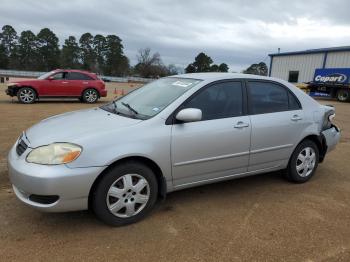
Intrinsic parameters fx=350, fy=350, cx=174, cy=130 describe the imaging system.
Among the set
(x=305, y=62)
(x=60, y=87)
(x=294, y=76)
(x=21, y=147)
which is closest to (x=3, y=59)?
(x=294, y=76)

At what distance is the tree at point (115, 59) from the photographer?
9275 cm

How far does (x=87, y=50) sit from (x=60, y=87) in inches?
3412

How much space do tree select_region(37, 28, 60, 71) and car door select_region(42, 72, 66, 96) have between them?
250ft

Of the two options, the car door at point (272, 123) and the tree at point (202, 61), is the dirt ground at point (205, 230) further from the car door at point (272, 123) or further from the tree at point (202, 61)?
the tree at point (202, 61)

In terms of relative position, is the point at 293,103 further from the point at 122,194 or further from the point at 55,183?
the point at 55,183

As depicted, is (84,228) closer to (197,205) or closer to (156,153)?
(156,153)

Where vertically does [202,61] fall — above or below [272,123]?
below

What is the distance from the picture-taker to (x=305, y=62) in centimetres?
3550

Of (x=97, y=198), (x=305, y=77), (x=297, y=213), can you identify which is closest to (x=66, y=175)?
(x=97, y=198)

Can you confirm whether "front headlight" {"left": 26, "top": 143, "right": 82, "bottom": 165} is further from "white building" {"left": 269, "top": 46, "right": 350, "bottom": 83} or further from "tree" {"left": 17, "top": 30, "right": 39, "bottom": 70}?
"tree" {"left": 17, "top": 30, "right": 39, "bottom": 70}

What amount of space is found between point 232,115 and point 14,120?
284 inches

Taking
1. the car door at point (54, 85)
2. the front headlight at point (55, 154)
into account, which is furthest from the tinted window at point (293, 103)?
the car door at point (54, 85)

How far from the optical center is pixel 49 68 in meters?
86.1

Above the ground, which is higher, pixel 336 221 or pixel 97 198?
pixel 97 198
